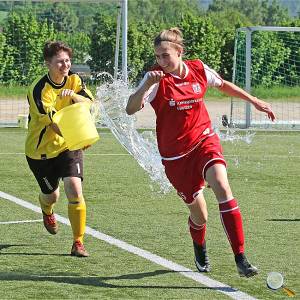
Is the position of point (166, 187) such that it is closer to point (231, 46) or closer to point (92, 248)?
point (92, 248)

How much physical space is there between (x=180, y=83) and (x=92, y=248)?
183cm

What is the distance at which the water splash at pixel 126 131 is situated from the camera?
45.1 feet

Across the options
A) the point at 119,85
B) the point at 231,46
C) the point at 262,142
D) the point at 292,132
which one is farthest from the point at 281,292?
the point at 231,46

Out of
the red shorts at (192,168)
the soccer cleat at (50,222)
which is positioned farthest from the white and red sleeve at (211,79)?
the soccer cleat at (50,222)

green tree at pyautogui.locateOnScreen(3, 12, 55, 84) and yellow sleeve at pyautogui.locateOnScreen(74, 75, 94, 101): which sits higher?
yellow sleeve at pyautogui.locateOnScreen(74, 75, 94, 101)

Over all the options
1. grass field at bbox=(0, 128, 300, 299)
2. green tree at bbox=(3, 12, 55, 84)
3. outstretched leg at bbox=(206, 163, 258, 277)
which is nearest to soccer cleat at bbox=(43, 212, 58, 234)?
grass field at bbox=(0, 128, 300, 299)

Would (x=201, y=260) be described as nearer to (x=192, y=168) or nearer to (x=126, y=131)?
(x=192, y=168)

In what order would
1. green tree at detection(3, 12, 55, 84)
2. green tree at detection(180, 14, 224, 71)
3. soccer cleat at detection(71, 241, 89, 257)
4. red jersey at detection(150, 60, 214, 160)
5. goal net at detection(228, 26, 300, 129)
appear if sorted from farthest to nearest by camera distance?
Answer: green tree at detection(180, 14, 224, 71) < goal net at detection(228, 26, 300, 129) < green tree at detection(3, 12, 55, 84) < soccer cleat at detection(71, 241, 89, 257) < red jersey at detection(150, 60, 214, 160)

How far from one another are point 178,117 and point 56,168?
1581 mm

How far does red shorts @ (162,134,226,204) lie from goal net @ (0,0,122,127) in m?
14.6

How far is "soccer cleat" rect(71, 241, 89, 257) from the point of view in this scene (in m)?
8.18

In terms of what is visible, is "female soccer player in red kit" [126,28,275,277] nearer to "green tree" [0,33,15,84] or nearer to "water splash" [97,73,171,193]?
"water splash" [97,73,171,193]

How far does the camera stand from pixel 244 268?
23.0ft

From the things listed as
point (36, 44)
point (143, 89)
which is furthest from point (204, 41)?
point (143, 89)
